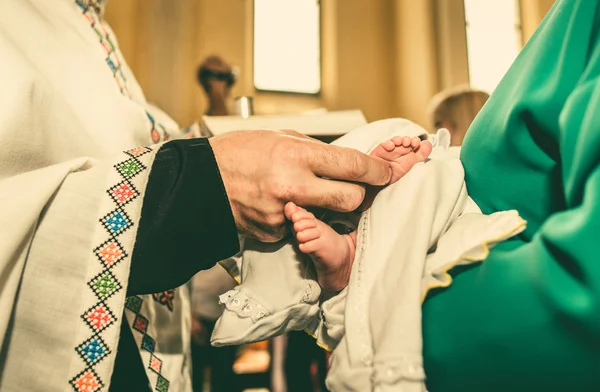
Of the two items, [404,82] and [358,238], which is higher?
[404,82]

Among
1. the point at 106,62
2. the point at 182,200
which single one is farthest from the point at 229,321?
the point at 106,62

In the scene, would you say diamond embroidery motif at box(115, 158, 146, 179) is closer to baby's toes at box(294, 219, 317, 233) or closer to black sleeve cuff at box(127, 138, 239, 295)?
black sleeve cuff at box(127, 138, 239, 295)

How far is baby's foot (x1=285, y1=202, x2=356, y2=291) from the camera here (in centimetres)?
77

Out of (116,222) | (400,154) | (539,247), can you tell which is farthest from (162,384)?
(539,247)

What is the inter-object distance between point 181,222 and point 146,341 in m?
0.36

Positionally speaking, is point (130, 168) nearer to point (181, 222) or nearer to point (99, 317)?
point (181, 222)

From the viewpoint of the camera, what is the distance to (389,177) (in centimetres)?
89

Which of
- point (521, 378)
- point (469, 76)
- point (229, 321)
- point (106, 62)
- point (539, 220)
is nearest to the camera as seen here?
point (521, 378)

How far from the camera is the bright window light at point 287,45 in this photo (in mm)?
5539

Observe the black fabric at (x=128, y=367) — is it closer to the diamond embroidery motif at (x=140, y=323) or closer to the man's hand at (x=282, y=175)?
the diamond embroidery motif at (x=140, y=323)

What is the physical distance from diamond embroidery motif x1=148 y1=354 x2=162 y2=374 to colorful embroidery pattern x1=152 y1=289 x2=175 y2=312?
0.14 metres

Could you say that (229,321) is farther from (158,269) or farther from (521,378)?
(521,378)

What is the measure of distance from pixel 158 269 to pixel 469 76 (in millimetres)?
5088

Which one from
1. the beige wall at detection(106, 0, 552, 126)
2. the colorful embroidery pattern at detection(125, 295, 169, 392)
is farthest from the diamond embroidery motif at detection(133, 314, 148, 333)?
the beige wall at detection(106, 0, 552, 126)
